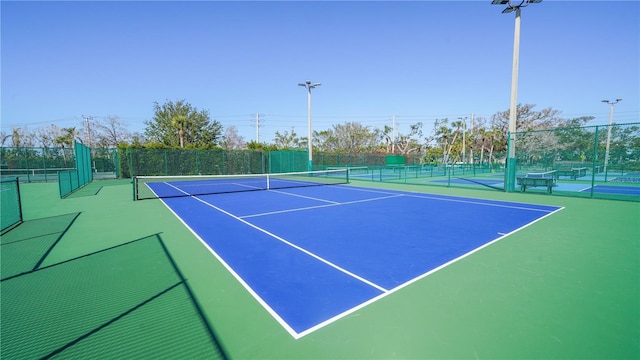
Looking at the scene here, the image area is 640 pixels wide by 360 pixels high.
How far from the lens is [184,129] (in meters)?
38.9

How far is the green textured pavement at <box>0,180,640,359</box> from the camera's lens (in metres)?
2.66

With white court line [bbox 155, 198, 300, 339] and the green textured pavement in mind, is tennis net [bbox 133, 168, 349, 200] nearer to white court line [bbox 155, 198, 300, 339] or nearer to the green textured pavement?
white court line [bbox 155, 198, 300, 339]

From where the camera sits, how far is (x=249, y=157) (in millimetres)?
30500

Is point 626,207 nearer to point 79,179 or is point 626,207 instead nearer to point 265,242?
point 265,242

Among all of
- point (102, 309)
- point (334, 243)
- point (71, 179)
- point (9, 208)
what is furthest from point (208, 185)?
point (102, 309)

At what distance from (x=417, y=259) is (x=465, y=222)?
356cm

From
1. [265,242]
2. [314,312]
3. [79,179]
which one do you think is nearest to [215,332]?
[314,312]

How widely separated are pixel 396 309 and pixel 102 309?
11.2ft

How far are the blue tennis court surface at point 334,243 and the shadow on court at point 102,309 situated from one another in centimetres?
83

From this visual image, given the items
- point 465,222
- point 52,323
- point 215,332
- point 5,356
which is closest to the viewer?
point 5,356

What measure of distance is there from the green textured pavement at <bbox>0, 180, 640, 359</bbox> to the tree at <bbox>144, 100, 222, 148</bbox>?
37.5 meters

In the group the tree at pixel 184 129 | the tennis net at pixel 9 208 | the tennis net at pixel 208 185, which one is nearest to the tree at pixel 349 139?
the tree at pixel 184 129

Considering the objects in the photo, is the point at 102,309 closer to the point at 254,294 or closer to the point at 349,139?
the point at 254,294

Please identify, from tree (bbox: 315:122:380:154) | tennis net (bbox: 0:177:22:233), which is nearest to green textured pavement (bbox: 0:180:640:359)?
tennis net (bbox: 0:177:22:233)
